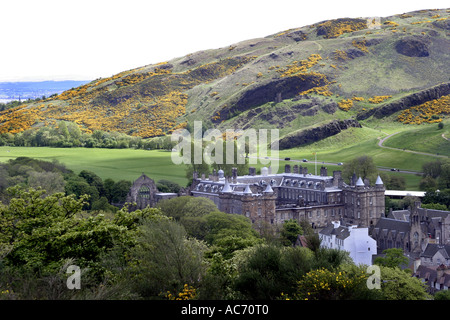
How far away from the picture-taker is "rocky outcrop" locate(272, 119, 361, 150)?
560 ft

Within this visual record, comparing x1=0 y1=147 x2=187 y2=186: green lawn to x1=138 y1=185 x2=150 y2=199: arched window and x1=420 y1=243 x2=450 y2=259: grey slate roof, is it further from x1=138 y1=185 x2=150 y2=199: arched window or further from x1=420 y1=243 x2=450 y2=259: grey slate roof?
x1=420 y1=243 x2=450 y2=259: grey slate roof

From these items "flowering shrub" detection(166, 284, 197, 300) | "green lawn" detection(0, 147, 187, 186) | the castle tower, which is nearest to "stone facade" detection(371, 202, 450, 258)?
the castle tower

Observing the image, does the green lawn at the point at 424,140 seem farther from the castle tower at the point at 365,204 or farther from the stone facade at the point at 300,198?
the castle tower at the point at 365,204

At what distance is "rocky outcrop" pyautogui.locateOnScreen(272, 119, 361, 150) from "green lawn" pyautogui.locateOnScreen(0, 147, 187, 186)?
100 feet

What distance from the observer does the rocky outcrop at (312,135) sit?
17062 centimetres

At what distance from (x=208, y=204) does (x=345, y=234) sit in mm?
17038

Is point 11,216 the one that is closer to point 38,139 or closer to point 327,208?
point 327,208

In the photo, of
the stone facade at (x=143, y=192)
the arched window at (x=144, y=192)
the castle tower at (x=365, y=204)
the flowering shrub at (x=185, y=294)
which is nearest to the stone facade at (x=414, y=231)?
the castle tower at (x=365, y=204)

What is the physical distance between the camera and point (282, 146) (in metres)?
170
